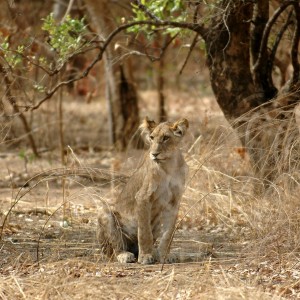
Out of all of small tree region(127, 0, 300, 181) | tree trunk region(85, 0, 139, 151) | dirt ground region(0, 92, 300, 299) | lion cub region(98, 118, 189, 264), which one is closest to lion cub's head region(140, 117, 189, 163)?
lion cub region(98, 118, 189, 264)

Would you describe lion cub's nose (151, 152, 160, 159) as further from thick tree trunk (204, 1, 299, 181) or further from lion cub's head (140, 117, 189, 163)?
thick tree trunk (204, 1, 299, 181)

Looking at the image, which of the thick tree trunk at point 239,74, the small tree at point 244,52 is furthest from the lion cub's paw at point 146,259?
the thick tree trunk at point 239,74

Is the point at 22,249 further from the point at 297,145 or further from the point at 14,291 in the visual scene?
the point at 297,145

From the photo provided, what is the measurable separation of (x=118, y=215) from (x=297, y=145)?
185 cm

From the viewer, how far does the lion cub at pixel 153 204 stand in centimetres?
744

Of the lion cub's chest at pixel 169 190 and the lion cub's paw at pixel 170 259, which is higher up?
the lion cub's chest at pixel 169 190

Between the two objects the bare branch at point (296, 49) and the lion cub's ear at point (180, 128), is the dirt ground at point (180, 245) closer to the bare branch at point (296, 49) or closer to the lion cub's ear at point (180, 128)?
the lion cub's ear at point (180, 128)

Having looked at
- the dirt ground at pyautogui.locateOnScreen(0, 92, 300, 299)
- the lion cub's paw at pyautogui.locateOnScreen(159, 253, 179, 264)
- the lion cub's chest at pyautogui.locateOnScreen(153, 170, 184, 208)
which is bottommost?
the lion cub's paw at pyautogui.locateOnScreen(159, 253, 179, 264)

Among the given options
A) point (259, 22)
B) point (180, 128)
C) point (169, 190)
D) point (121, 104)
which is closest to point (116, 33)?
point (259, 22)

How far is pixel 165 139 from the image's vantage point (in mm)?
7445

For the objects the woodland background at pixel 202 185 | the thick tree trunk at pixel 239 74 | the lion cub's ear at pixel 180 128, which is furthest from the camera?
the thick tree trunk at pixel 239 74

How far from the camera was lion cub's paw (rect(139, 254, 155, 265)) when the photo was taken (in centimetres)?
739

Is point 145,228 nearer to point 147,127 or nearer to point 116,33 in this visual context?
point 147,127

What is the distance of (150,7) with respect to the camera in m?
9.80
